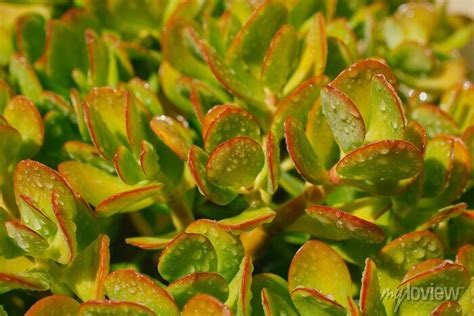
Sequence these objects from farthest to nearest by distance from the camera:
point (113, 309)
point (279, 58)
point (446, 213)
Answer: point (279, 58)
point (446, 213)
point (113, 309)

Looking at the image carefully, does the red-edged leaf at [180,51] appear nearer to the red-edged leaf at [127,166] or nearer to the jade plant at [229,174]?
the jade plant at [229,174]

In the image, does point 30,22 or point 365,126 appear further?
point 30,22

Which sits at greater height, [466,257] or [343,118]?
[343,118]

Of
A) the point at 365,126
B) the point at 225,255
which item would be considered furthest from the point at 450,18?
the point at 225,255

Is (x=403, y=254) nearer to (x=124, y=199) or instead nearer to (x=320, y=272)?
(x=320, y=272)

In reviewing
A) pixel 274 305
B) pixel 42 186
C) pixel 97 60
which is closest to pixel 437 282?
pixel 274 305

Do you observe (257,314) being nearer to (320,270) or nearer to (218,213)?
(320,270)

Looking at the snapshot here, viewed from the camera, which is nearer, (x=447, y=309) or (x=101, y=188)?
(x=447, y=309)

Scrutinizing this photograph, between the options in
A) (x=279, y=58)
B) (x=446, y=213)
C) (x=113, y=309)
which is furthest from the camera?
(x=279, y=58)
